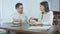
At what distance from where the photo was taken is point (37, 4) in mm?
3945

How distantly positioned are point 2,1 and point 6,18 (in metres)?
0.49

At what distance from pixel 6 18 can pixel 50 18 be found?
159cm

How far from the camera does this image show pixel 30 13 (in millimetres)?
3957

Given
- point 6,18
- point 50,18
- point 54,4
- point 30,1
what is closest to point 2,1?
point 6,18

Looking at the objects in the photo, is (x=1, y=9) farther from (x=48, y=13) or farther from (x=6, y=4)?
→ (x=48, y=13)

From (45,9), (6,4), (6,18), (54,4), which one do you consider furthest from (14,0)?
(45,9)

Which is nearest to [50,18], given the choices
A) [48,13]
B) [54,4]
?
[48,13]

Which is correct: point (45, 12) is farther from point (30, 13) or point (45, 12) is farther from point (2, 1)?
point (2, 1)

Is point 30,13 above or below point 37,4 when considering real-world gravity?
below

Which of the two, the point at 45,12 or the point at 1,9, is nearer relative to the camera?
the point at 45,12

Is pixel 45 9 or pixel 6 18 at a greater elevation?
pixel 45 9

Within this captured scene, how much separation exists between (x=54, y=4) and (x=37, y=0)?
0.50m

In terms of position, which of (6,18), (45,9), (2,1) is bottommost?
(6,18)

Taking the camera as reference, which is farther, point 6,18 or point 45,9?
point 6,18
